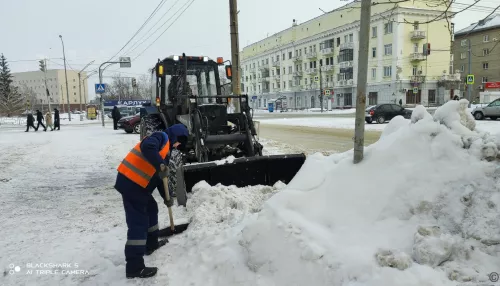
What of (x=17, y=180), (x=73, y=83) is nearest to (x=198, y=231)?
(x=17, y=180)

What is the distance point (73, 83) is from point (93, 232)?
354ft

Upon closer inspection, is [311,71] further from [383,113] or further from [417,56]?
[383,113]

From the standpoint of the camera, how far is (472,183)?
3074 mm

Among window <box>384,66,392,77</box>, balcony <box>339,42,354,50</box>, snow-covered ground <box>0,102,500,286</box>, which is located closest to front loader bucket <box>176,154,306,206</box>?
snow-covered ground <box>0,102,500,286</box>

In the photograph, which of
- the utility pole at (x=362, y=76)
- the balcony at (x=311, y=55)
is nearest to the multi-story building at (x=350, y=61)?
the balcony at (x=311, y=55)

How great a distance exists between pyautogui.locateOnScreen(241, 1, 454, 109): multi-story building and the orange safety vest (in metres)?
33.8

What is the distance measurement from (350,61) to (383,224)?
181ft

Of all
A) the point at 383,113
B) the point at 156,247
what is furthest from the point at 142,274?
the point at 383,113

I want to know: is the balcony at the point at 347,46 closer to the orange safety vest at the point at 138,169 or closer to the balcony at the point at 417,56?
the balcony at the point at 417,56

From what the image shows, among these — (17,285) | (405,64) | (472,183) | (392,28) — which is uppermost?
(392,28)

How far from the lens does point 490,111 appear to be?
821 inches

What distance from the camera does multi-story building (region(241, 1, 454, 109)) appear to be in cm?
4838

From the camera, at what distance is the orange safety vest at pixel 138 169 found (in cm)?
354

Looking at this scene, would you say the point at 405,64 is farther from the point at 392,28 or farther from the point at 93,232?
the point at 93,232
